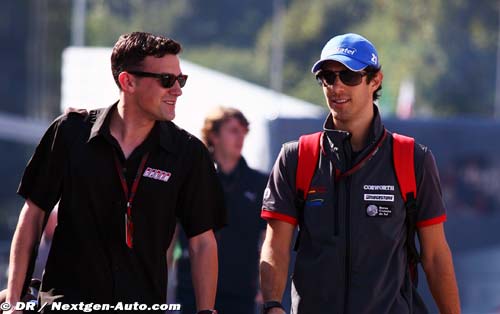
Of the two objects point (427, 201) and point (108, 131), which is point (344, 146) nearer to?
point (427, 201)

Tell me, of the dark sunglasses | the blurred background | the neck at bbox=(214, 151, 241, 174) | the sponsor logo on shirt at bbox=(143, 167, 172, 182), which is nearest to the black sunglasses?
the sponsor logo on shirt at bbox=(143, 167, 172, 182)

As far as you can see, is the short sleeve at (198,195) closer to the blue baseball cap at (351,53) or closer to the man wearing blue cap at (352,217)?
the man wearing blue cap at (352,217)

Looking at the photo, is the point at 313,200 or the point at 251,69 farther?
the point at 251,69

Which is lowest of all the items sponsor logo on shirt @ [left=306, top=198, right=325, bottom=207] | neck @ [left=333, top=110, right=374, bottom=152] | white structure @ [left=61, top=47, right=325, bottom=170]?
sponsor logo on shirt @ [left=306, top=198, right=325, bottom=207]

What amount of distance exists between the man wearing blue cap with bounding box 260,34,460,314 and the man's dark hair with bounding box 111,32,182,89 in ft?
2.22

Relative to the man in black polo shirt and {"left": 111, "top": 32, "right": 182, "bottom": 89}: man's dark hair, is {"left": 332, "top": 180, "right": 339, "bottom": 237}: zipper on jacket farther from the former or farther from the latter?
{"left": 111, "top": 32, "right": 182, "bottom": 89}: man's dark hair

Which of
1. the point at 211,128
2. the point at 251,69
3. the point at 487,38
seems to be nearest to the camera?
the point at 211,128

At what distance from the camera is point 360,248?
479cm

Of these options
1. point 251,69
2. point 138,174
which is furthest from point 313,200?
point 251,69

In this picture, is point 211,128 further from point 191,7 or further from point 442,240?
point 191,7

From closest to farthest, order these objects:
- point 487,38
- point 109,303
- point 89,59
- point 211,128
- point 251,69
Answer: point 109,303
point 211,128
point 89,59
point 251,69
point 487,38

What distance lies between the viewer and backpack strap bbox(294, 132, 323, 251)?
493cm

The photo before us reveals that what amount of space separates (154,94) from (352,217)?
0.98 m

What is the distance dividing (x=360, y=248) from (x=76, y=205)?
46.7 inches
